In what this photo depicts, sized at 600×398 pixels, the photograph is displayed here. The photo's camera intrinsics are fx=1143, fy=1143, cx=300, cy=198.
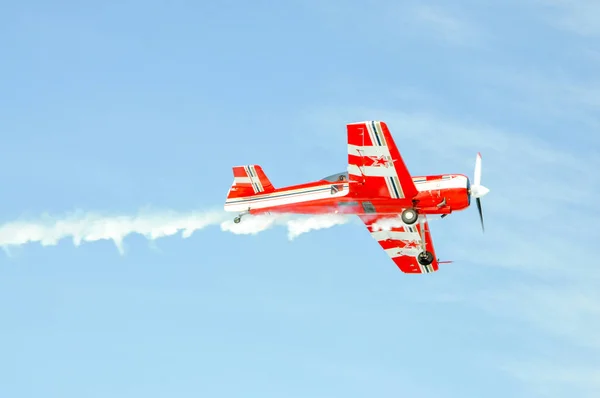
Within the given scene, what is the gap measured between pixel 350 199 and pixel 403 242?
4.33 meters

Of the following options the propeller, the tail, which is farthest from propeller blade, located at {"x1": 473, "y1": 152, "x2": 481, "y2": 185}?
the tail

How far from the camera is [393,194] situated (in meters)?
38.2

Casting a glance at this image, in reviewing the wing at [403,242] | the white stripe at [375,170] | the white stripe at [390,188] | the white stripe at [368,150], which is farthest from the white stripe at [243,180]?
the white stripe at [390,188]

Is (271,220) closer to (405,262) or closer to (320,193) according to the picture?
(320,193)

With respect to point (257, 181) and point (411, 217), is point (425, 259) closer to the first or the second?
point (411, 217)

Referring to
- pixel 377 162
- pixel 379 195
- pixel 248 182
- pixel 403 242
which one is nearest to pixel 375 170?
pixel 377 162

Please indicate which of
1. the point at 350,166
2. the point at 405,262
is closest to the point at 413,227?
the point at 405,262

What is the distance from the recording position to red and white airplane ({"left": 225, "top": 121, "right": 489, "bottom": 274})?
37062 millimetres

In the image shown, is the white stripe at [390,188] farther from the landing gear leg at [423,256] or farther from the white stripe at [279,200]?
the landing gear leg at [423,256]

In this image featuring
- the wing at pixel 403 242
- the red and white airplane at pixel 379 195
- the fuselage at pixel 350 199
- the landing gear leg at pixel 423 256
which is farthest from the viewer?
the wing at pixel 403 242

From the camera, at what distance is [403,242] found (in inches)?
1662

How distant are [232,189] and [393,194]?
669 cm

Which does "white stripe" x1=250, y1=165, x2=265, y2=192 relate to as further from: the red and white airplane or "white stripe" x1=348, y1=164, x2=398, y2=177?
"white stripe" x1=348, y1=164, x2=398, y2=177

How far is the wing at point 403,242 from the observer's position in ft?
135
